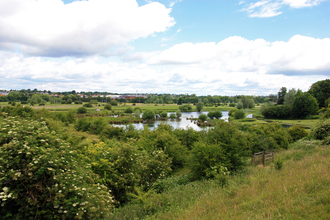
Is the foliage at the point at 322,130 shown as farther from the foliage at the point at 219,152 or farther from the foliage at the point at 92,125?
the foliage at the point at 92,125

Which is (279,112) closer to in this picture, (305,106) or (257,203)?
(305,106)

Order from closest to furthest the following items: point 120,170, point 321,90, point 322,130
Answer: point 120,170, point 322,130, point 321,90

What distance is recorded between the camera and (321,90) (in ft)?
265

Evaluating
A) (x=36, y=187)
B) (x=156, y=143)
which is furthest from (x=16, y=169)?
(x=156, y=143)

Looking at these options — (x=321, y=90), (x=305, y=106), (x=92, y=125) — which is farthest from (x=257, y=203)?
(x=321, y=90)

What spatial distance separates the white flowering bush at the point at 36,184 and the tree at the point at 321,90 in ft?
324

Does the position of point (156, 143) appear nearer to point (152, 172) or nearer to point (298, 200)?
point (152, 172)

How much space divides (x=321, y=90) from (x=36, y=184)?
104172 millimetres

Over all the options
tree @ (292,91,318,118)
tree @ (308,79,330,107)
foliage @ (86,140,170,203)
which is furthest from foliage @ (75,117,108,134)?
tree @ (308,79,330,107)

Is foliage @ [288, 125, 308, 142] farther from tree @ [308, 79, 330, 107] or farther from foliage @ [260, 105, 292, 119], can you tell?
tree @ [308, 79, 330, 107]

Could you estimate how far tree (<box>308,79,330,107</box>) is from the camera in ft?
256

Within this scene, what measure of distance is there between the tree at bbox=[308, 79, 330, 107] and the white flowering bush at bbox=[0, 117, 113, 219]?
3893 inches

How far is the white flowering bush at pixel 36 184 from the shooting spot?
223 inches

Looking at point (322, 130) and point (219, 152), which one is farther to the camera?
point (322, 130)
